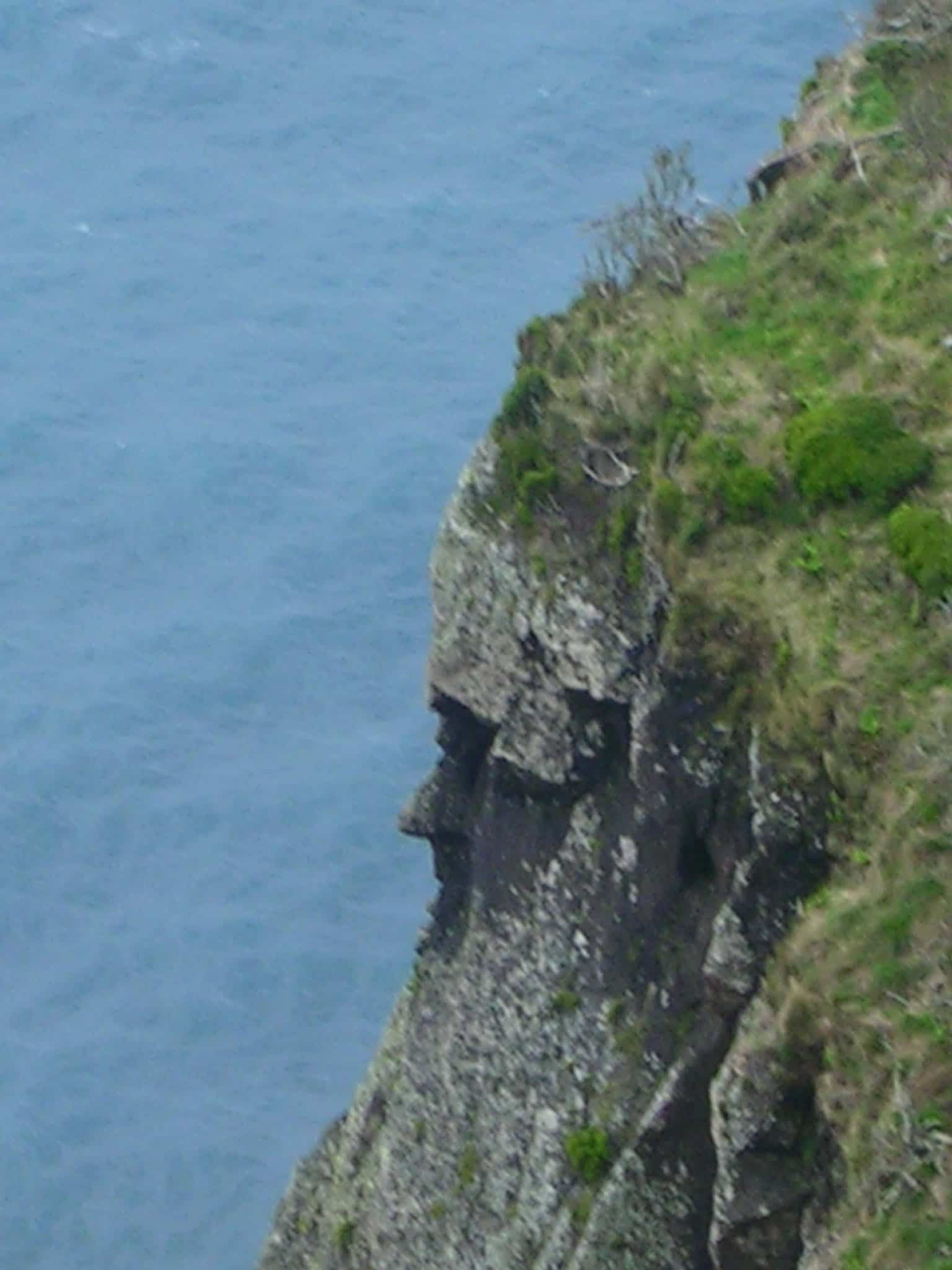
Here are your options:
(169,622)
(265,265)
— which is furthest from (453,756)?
(265,265)

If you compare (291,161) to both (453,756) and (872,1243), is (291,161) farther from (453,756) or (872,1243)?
(872,1243)

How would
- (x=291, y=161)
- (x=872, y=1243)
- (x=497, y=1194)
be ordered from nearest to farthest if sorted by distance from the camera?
(x=872, y=1243) → (x=497, y=1194) → (x=291, y=161)

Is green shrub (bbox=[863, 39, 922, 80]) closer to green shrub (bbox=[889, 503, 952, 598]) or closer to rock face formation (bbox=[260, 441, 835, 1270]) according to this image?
rock face formation (bbox=[260, 441, 835, 1270])

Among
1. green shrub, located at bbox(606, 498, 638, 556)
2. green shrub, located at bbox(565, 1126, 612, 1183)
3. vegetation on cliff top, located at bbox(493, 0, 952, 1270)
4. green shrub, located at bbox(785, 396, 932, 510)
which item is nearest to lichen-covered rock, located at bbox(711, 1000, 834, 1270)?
vegetation on cliff top, located at bbox(493, 0, 952, 1270)

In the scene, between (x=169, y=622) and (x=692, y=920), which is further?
(x=169, y=622)

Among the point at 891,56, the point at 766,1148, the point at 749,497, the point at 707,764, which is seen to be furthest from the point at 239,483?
the point at 766,1148

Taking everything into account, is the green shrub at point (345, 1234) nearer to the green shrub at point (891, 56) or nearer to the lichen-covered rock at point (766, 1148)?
the lichen-covered rock at point (766, 1148)

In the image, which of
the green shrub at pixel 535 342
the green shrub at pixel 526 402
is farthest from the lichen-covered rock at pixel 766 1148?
the green shrub at pixel 535 342
